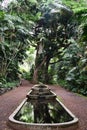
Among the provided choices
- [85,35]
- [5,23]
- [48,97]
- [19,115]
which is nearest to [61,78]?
[5,23]

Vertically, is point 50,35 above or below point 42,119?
above

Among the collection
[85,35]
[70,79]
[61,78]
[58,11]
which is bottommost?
[61,78]

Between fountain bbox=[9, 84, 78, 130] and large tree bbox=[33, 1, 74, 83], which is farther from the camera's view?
large tree bbox=[33, 1, 74, 83]

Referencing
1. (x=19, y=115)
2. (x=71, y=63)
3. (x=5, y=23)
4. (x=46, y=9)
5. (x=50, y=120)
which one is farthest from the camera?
(x=46, y=9)

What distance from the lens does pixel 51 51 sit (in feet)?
98.0

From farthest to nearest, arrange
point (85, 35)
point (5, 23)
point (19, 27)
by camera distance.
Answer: point (19, 27)
point (5, 23)
point (85, 35)

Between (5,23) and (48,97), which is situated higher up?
(5,23)

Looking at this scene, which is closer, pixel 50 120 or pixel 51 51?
pixel 50 120

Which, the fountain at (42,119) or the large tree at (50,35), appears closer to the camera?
the fountain at (42,119)

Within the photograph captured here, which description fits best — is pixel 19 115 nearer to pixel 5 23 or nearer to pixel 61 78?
pixel 5 23

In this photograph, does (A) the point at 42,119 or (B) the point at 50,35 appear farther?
(B) the point at 50,35

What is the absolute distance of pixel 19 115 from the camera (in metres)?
9.10

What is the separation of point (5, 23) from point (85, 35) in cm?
796

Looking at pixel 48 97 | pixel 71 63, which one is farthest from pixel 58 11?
pixel 48 97
